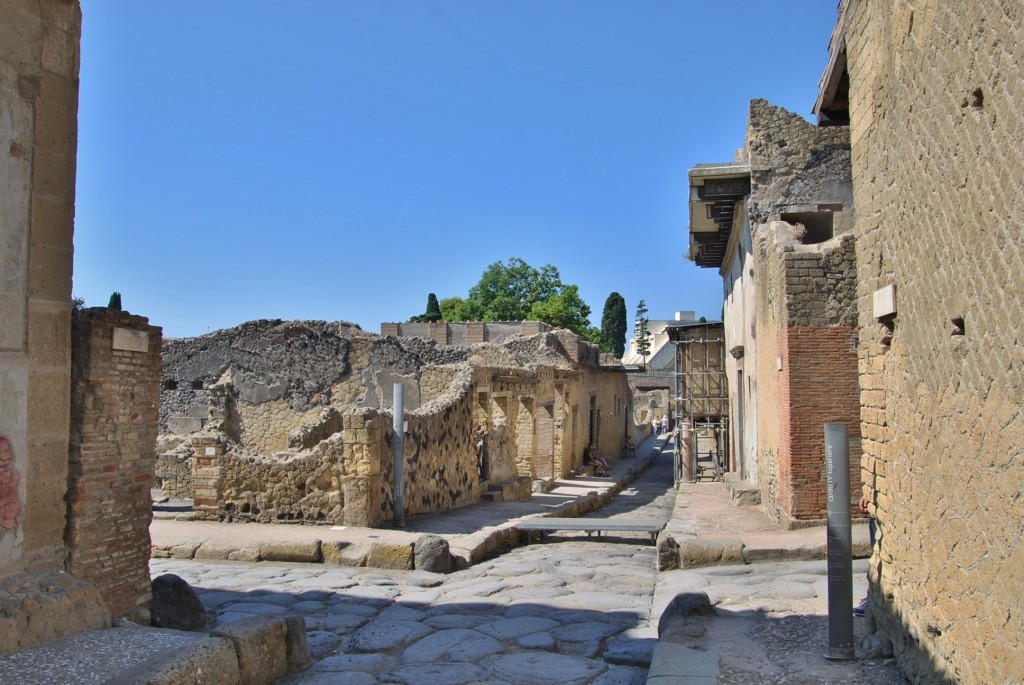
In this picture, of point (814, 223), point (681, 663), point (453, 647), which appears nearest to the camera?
point (681, 663)

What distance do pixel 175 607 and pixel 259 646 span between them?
200 cm

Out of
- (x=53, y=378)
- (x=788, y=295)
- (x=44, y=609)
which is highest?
(x=788, y=295)

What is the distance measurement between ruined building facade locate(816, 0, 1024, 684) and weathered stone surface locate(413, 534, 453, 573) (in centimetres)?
475

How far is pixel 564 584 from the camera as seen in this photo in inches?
344

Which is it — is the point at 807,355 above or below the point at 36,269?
below

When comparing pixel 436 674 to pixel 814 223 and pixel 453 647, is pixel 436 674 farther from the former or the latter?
pixel 814 223

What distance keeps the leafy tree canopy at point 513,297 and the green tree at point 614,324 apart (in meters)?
6.13

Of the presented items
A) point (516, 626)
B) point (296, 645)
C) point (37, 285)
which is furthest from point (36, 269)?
point (516, 626)

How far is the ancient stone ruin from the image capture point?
457 inches

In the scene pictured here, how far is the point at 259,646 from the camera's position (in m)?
5.30

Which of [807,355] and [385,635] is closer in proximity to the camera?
[385,635]

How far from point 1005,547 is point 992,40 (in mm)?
2033

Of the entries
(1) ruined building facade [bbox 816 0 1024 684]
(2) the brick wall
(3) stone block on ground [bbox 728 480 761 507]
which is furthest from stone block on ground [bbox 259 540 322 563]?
(3) stone block on ground [bbox 728 480 761 507]

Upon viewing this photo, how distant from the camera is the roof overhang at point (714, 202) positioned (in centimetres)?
1382
